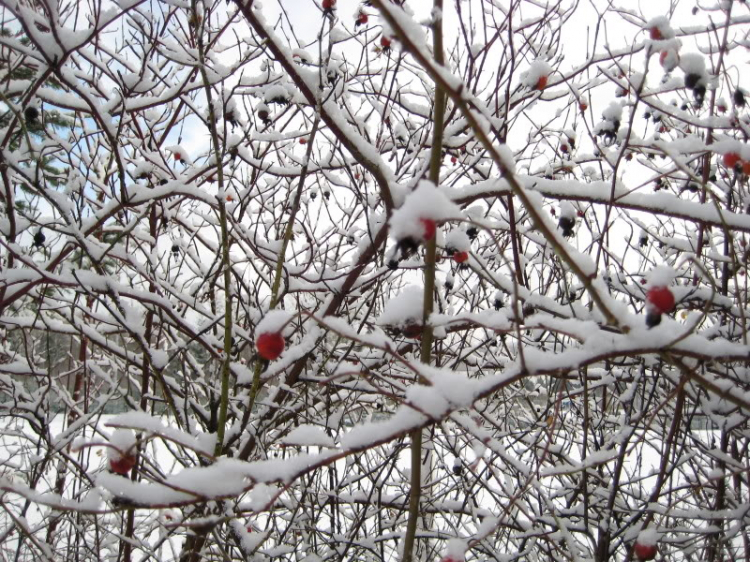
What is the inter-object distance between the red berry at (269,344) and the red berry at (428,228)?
38cm

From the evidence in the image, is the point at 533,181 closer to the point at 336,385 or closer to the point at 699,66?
the point at 699,66

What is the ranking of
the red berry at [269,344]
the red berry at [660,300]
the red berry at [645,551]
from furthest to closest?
the red berry at [645,551] < the red berry at [269,344] < the red berry at [660,300]

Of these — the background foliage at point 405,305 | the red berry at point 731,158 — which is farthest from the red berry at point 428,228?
the red berry at point 731,158

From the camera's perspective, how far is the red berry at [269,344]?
35.0 inches

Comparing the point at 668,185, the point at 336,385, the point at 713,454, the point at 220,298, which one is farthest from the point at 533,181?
the point at 220,298

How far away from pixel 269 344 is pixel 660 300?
0.65 meters

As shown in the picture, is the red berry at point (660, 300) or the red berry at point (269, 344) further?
the red berry at point (269, 344)

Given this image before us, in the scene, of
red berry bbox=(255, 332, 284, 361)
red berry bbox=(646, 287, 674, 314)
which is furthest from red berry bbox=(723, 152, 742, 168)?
red berry bbox=(255, 332, 284, 361)

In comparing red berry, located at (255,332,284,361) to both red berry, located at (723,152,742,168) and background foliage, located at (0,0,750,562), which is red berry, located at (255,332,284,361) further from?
red berry, located at (723,152,742,168)

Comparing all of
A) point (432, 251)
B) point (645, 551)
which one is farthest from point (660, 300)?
point (645, 551)

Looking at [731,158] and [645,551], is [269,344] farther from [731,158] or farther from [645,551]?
[731,158]

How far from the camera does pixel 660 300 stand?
30.0 inches

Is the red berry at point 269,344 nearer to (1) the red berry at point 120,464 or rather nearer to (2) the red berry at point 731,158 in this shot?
(1) the red berry at point 120,464

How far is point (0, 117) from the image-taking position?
1.99 meters
